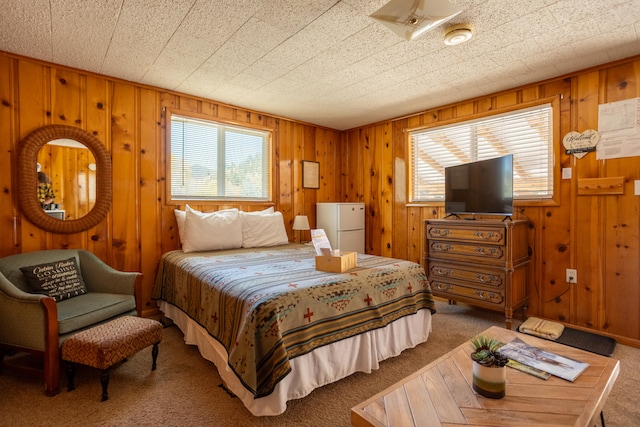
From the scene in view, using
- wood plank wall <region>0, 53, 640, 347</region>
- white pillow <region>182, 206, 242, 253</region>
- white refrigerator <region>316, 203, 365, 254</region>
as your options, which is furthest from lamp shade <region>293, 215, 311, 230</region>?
wood plank wall <region>0, 53, 640, 347</region>

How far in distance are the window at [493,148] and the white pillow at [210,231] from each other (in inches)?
93.2

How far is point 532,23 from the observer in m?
2.13

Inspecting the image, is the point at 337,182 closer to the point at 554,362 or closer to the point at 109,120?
the point at 109,120

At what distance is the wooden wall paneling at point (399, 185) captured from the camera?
4.27m

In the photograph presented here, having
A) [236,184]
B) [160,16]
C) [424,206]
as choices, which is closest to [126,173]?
[236,184]

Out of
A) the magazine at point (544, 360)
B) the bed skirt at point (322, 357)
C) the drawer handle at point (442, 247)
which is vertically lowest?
the bed skirt at point (322, 357)

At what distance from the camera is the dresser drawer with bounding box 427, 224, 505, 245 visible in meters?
A: 2.86

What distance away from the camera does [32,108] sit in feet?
8.73

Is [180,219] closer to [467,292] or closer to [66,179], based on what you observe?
[66,179]

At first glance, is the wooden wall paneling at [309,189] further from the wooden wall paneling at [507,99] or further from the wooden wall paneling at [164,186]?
the wooden wall paneling at [507,99]

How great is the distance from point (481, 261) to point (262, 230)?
2324 millimetres

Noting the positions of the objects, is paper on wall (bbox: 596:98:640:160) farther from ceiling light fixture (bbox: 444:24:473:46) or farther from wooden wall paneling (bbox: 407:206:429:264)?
wooden wall paneling (bbox: 407:206:429:264)

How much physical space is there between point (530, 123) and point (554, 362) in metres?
2.60

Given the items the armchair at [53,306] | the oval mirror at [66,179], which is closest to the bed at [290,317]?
the armchair at [53,306]
